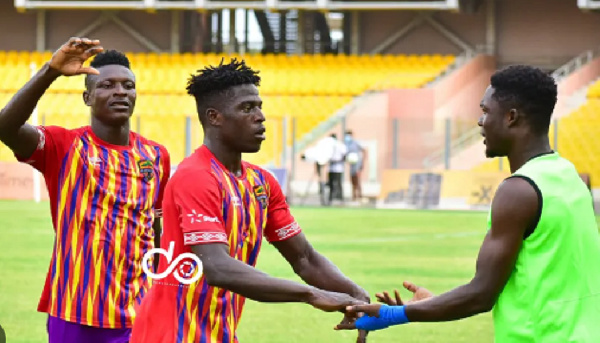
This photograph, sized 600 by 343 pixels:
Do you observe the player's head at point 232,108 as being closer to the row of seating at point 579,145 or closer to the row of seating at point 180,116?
the row of seating at point 180,116

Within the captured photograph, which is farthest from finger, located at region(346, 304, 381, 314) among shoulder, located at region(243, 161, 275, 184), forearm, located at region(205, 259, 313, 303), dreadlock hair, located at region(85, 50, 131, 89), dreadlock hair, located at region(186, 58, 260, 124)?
dreadlock hair, located at region(85, 50, 131, 89)

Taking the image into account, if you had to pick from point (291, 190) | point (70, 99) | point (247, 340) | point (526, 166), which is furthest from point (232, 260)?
point (70, 99)

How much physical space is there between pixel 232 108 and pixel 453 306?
1.29m

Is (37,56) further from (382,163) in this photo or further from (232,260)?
(232,260)

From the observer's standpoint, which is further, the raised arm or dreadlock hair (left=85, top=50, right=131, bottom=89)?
dreadlock hair (left=85, top=50, right=131, bottom=89)

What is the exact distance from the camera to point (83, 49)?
5.30 m

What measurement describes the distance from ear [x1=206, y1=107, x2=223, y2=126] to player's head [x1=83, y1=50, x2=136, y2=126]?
4.67 ft

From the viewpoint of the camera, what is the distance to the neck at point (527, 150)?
4676mm

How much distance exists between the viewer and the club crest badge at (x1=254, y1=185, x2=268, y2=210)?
515 cm

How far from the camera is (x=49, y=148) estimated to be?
625cm

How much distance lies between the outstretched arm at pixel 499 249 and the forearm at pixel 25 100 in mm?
2127

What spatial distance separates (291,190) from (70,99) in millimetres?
10432

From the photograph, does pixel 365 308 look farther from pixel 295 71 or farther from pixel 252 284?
pixel 295 71

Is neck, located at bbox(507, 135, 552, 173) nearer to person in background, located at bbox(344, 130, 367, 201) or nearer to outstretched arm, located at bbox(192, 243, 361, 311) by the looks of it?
outstretched arm, located at bbox(192, 243, 361, 311)
